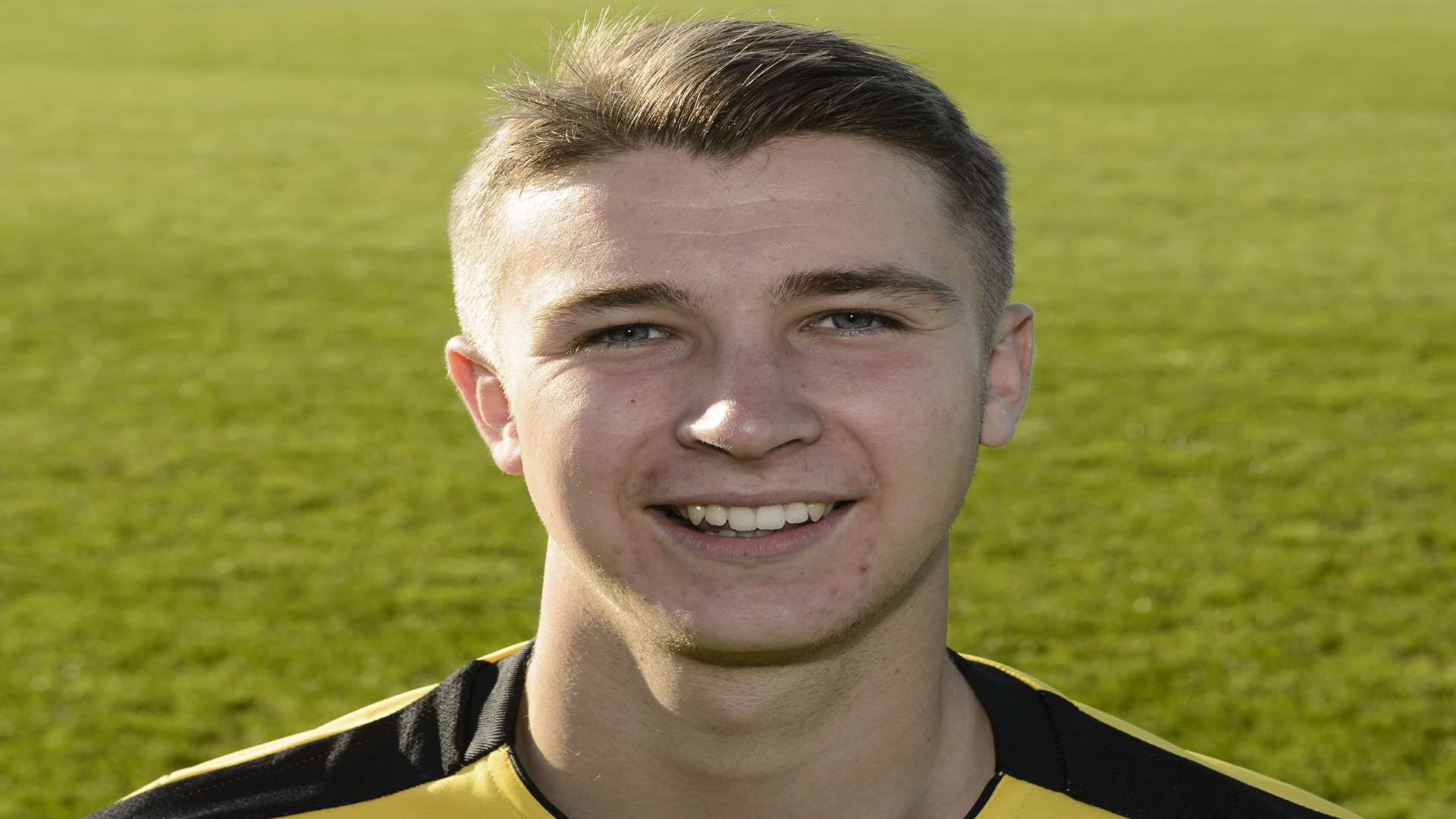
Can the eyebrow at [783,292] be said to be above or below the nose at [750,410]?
above

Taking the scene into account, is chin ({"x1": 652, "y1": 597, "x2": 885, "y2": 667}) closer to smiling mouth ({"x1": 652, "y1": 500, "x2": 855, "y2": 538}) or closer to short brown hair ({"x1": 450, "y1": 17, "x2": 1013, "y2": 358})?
smiling mouth ({"x1": 652, "y1": 500, "x2": 855, "y2": 538})

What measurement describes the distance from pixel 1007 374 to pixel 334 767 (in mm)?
1214

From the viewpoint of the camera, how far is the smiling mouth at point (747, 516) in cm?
213

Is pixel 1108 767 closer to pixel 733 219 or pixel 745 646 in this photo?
pixel 745 646

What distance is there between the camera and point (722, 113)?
2.18 meters

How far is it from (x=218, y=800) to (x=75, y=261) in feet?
40.9

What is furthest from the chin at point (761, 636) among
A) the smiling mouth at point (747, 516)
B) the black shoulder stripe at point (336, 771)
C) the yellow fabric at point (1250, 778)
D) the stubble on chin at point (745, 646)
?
the yellow fabric at point (1250, 778)

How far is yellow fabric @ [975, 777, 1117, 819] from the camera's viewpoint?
2371mm

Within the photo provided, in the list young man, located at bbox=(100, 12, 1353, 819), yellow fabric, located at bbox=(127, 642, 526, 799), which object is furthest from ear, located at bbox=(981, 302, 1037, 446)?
yellow fabric, located at bbox=(127, 642, 526, 799)

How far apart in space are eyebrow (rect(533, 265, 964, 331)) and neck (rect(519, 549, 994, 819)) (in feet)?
1.30

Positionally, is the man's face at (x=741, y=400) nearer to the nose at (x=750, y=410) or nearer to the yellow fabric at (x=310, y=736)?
the nose at (x=750, y=410)

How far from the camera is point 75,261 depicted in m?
13.8

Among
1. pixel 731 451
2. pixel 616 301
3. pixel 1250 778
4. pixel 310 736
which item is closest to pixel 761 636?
pixel 731 451

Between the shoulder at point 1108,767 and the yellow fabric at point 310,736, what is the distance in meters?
0.78
